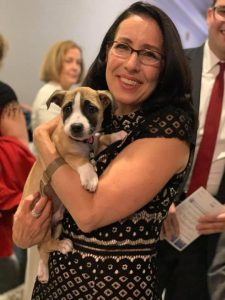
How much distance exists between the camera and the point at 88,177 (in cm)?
109

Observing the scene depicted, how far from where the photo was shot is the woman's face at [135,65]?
3.77 feet

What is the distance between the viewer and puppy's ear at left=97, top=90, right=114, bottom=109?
4.14 ft

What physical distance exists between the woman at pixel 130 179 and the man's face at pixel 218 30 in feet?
1.99

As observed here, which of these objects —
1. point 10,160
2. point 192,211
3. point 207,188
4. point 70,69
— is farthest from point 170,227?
point 70,69

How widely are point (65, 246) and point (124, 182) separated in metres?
0.26

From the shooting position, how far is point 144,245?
3.61 ft

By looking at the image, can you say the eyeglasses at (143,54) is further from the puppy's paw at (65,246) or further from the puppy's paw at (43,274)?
the puppy's paw at (43,274)

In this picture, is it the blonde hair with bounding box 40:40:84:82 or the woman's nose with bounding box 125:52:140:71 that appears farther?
the blonde hair with bounding box 40:40:84:82

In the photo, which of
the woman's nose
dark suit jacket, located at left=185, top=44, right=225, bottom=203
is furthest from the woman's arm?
dark suit jacket, located at left=185, top=44, right=225, bottom=203

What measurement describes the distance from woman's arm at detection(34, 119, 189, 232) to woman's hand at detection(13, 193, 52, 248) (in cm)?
15

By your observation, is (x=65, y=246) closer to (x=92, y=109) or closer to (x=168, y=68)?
(x=92, y=109)

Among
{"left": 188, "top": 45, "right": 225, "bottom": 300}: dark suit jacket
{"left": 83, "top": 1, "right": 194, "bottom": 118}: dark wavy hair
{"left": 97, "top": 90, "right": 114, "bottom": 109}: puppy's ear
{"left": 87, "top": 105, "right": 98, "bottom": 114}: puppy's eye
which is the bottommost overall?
{"left": 188, "top": 45, "right": 225, "bottom": 300}: dark suit jacket

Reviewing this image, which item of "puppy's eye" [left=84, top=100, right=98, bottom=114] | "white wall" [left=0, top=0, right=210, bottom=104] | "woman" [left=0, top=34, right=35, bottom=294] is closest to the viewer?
"puppy's eye" [left=84, top=100, right=98, bottom=114]

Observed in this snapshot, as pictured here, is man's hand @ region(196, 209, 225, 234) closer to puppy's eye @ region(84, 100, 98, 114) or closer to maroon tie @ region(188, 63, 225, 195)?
maroon tie @ region(188, 63, 225, 195)
